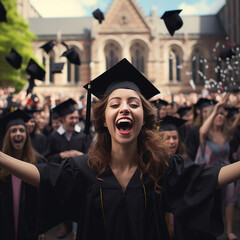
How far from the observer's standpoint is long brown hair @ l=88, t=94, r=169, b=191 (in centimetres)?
197

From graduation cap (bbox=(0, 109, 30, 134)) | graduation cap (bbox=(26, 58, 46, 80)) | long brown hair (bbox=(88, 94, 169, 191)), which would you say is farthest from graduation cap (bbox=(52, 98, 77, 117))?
long brown hair (bbox=(88, 94, 169, 191))

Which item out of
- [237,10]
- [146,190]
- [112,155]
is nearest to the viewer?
[146,190]

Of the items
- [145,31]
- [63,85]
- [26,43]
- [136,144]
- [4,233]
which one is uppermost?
[145,31]

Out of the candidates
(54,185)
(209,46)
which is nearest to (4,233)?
→ (54,185)

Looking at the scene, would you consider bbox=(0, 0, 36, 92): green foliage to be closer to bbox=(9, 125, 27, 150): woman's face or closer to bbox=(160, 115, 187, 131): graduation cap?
bbox=(9, 125, 27, 150): woman's face

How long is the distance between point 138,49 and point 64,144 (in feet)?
97.9

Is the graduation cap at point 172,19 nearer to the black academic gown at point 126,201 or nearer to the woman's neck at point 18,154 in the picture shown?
the woman's neck at point 18,154

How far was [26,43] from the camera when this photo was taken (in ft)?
90.3

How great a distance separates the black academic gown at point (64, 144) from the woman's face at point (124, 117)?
11.7ft

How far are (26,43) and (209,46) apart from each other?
66.9ft

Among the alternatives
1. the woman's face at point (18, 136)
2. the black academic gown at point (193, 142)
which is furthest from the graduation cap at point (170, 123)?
the woman's face at point (18, 136)

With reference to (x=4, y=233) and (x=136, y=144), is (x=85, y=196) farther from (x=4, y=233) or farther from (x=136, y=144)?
(x=4, y=233)

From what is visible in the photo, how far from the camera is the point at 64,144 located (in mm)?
5441

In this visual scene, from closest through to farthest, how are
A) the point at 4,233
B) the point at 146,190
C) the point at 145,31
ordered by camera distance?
the point at 146,190 < the point at 4,233 < the point at 145,31
